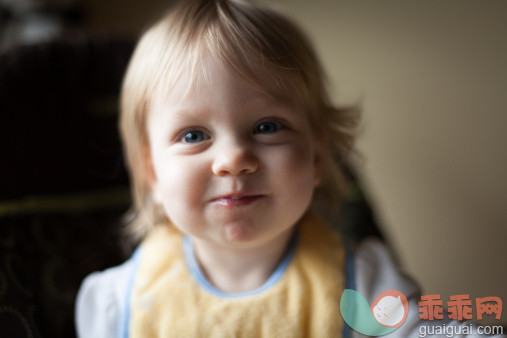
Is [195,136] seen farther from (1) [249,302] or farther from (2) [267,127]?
(1) [249,302]

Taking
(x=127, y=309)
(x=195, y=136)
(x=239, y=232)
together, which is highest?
(x=195, y=136)

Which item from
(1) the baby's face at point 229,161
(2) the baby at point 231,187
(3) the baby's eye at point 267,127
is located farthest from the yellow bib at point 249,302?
(3) the baby's eye at point 267,127

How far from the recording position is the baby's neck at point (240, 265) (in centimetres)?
64

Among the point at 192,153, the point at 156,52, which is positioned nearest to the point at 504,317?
the point at 192,153

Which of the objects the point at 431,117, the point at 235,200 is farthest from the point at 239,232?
the point at 431,117

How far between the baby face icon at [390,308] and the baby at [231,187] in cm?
1

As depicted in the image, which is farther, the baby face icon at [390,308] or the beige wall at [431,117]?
the beige wall at [431,117]

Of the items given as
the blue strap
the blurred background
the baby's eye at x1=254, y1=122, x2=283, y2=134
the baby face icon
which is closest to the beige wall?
the blurred background

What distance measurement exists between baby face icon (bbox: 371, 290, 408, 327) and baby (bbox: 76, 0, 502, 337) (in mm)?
12

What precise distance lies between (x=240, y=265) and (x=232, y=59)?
30 cm

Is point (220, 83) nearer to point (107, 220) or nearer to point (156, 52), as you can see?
point (156, 52)

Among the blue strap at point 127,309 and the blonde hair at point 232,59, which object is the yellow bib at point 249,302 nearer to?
the blue strap at point 127,309

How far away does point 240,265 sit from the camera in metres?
0.64

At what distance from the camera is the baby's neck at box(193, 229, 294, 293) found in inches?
25.1
